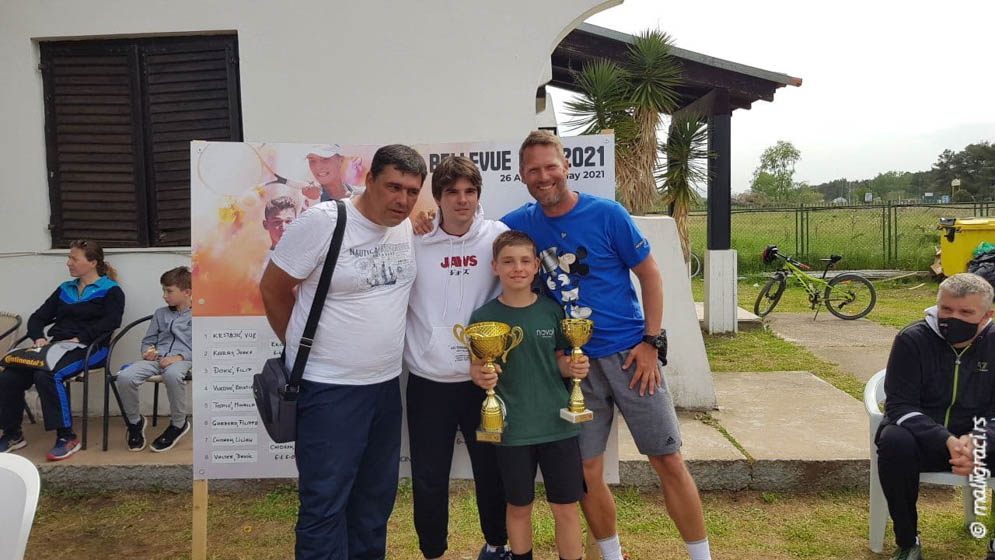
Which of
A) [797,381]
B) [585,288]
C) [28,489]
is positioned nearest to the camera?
[28,489]

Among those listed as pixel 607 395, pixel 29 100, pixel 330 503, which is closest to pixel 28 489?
pixel 330 503

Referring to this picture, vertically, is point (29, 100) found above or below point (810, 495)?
above

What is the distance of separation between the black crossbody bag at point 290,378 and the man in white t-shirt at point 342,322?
0.03 meters

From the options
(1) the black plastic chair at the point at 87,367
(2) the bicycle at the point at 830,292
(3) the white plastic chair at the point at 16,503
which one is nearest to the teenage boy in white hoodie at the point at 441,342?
(3) the white plastic chair at the point at 16,503

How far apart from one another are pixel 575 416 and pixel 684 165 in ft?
20.3

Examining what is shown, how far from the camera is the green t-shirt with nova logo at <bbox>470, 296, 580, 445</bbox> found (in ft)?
8.14

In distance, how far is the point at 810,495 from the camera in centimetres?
382

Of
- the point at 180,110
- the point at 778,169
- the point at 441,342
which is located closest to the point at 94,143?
the point at 180,110

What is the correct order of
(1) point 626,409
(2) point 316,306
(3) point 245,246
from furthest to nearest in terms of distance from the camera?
1. (3) point 245,246
2. (1) point 626,409
3. (2) point 316,306

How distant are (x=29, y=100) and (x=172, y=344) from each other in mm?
2105

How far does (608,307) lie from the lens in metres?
2.58

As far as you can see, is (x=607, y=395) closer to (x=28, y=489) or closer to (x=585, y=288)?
(x=585, y=288)

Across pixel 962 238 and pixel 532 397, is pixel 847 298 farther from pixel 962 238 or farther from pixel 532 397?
pixel 532 397

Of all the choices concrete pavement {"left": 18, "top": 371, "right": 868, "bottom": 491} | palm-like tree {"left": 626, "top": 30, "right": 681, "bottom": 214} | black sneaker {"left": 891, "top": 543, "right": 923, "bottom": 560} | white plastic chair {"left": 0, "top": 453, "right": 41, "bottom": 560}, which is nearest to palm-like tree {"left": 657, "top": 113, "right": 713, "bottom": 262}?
palm-like tree {"left": 626, "top": 30, "right": 681, "bottom": 214}
